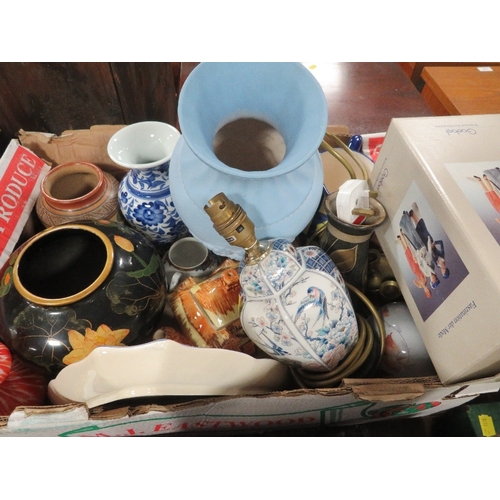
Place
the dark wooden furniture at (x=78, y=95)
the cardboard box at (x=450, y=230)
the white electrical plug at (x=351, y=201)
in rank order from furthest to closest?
the dark wooden furniture at (x=78, y=95), the white electrical plug at (x=351, y=201), the cardboard box at (x=450, y=230)

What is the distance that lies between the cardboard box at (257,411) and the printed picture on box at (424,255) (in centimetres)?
13

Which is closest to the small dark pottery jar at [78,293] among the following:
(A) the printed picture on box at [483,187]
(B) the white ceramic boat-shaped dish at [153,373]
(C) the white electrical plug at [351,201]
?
(B) the white ceramic boat-shaped dish at [153,373]

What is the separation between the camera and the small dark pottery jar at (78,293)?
0.57m

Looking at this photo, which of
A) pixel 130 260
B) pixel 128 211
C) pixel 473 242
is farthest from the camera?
pixel 128 211

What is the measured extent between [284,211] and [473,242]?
25cm

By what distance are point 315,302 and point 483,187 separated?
0.93ft

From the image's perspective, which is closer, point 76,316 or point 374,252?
point 76,316

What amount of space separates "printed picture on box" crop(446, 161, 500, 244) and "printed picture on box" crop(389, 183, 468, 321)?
Answer: 0.05 m

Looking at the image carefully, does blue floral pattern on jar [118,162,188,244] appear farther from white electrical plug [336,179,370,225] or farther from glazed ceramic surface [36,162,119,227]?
white electrical plug [336,179,370,225]

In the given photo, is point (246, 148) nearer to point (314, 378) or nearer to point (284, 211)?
point (284, 211)

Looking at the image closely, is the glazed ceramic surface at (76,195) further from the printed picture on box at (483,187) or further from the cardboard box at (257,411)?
the printed picture on box at (483,187)

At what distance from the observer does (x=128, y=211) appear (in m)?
0.75

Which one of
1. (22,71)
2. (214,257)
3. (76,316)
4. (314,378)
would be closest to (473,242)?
(314,378)

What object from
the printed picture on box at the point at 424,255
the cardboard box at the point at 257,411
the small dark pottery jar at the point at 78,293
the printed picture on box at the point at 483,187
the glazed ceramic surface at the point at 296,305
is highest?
the printed picture on box at the point at 483,187
